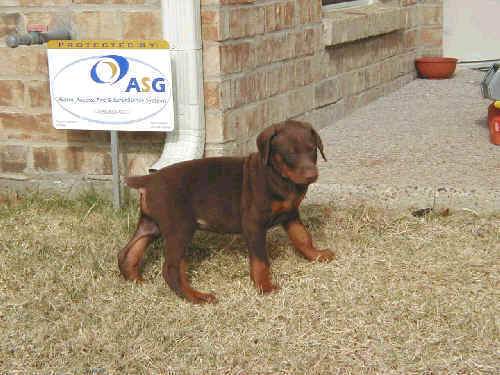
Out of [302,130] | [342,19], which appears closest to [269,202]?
[302,130]

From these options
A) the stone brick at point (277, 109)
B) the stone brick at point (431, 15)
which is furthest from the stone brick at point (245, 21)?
the stone brick at point (431, 15)

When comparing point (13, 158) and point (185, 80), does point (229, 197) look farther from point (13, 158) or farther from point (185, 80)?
point (13, 158)

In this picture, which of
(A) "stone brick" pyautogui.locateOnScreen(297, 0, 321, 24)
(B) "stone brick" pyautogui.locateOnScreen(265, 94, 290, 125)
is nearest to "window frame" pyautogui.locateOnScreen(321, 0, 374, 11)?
(A) "stone brick" pyautogui.locateOnScreen(297, 0, 321, 24)

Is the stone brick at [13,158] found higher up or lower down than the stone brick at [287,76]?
lower down

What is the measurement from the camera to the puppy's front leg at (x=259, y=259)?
12.3ft

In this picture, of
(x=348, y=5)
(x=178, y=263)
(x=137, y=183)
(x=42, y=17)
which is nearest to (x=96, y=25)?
(x=42, y=17)

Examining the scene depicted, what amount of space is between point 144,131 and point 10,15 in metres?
1.22

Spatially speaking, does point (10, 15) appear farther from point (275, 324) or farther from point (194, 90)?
point (275, 324)

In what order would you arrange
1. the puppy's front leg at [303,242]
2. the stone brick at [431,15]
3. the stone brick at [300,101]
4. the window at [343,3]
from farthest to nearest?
the stone brick at [431,15] → the window at [343,3] → the stone brick at [300,101] → the puppy's front leg at [303,242]

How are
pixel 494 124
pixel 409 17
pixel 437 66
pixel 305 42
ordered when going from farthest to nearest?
pixel 437 66 < pixel 409 17 < pixel 305 42 < pixel 494 124

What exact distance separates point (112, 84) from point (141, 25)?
0.42 metres

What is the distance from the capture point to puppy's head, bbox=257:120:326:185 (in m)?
3.55

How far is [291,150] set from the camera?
3.59 metres

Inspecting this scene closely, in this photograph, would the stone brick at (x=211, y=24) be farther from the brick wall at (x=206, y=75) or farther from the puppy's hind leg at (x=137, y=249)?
the puppy's hind leg at (x=137, y=249)
